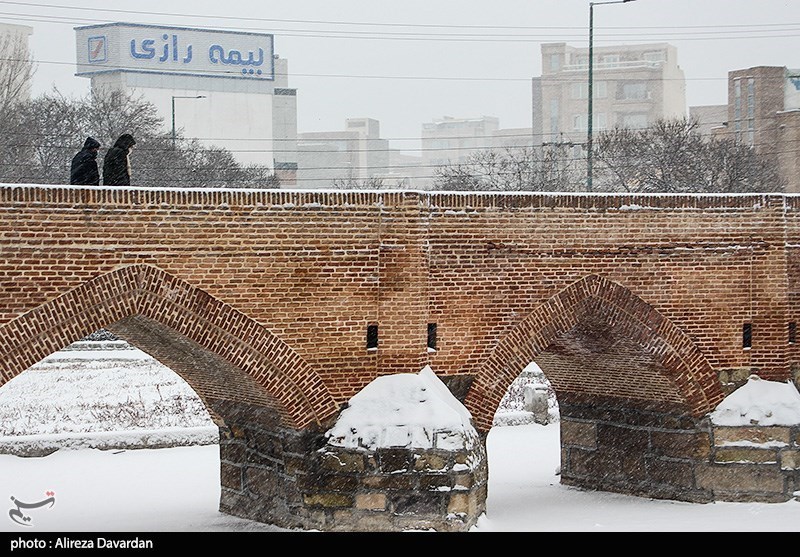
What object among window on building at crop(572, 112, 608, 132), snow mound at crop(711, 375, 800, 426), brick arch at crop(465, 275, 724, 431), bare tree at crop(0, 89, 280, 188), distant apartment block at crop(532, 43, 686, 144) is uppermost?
distant apartment block at crop(532, 43, 686, 144)

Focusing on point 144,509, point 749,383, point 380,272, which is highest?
point 380,272

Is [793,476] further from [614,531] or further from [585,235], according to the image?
[585,235]

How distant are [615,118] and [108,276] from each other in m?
78.4

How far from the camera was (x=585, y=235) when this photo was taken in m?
16.0

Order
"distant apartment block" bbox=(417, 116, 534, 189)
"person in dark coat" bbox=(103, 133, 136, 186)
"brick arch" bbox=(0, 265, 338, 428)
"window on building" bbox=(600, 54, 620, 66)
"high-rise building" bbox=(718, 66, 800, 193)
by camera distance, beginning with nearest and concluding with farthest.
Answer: "brick arch" bbox=(0, 265, 338, 428) → "person in dark coat" bbox=(103, 133, 136, 186) → "high-rise building" bbox=(718, 66, 800, 193) → "window on building" bbox=(600, 54, 620, 66) → "distant apartment block" bbox=(417, 116, 534, 189)

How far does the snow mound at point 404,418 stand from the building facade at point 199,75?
4262 centimetres

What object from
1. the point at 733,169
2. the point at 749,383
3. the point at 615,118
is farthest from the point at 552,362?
the point at 615,118

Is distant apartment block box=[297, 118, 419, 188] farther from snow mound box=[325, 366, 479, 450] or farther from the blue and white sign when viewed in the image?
snow mound box=[325, 366, 479, 450]

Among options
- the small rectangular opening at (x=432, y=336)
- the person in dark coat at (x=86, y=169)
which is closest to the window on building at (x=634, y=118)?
the small rectangular opening at (x=432, y=336)

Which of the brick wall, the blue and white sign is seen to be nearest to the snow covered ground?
the brick wall

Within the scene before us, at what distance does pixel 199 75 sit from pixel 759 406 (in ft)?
158

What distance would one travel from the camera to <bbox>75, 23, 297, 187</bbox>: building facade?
59062mm

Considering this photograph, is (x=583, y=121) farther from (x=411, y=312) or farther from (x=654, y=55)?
(x=411, y=312)
